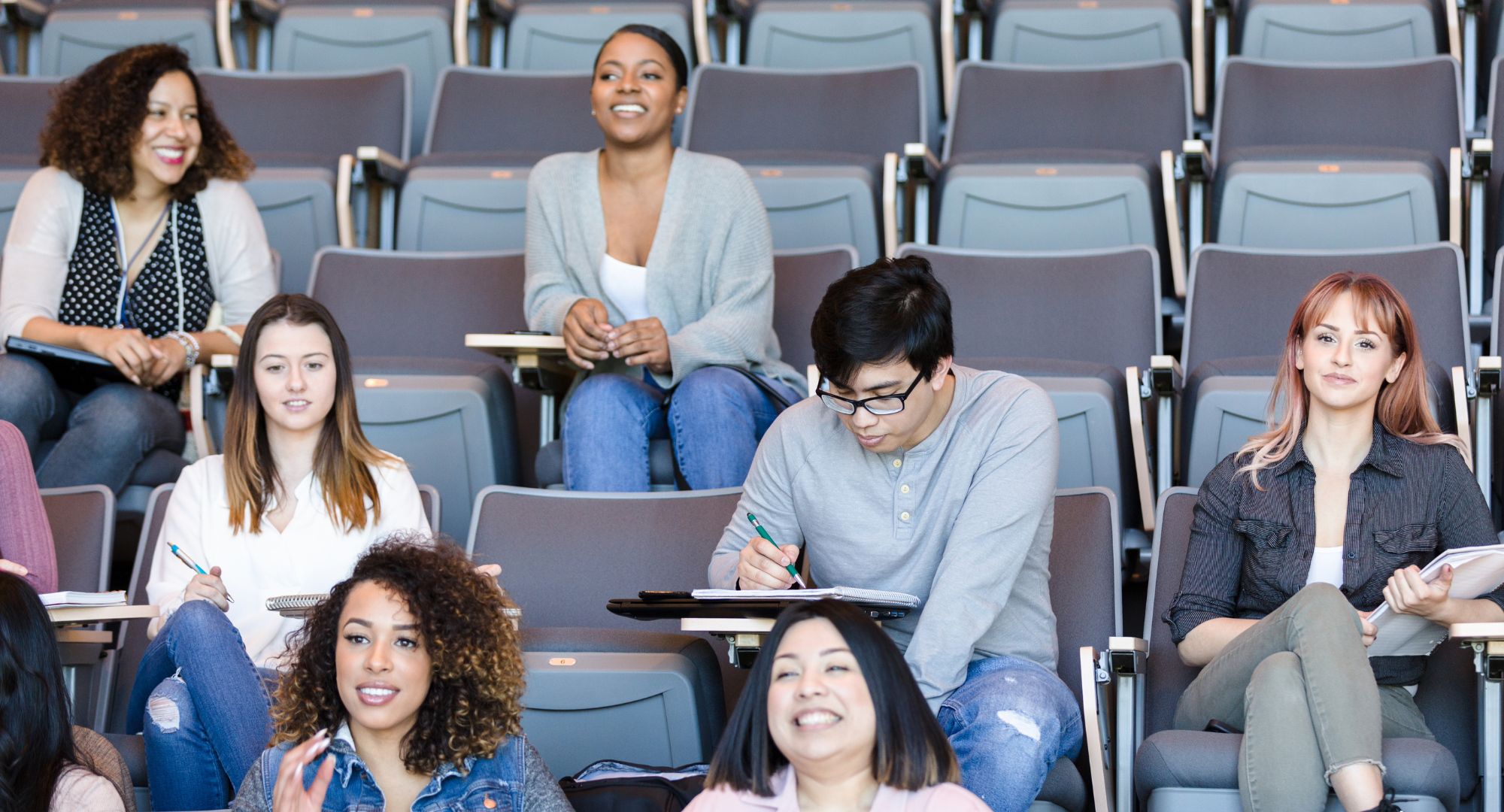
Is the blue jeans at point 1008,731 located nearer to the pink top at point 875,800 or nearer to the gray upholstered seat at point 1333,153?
the pink top at point 875,800

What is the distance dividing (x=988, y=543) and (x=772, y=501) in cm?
34

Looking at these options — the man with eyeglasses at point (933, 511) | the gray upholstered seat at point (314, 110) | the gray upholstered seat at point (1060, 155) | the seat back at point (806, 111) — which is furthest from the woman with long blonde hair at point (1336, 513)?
the gray upholstered seat at point (314, 110)

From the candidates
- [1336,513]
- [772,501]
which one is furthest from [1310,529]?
[772,501]

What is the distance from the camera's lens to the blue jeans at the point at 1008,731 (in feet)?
6.75

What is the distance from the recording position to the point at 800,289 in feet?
11.4

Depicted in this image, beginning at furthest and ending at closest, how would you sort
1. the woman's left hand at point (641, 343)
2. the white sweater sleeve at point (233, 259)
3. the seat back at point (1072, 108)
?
the seat back at point (1072, 108) < the white sweater sleeve at point (233, 259) < the woman's left hand at point (641, 343)

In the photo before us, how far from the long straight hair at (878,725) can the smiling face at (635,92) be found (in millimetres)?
1589

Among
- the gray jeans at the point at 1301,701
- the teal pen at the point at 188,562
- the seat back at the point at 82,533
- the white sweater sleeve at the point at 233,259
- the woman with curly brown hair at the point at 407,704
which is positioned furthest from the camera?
the white sweater sleeve at the point at 233,259

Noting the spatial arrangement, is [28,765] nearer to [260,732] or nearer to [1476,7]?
[260,732]

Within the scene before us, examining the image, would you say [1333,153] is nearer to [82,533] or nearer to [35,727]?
[82,533]

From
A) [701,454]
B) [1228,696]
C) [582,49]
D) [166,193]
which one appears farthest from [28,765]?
[582,49]

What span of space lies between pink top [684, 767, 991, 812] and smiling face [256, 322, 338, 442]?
1.00m

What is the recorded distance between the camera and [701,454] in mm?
2936

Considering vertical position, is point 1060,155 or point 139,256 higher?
point 1060,155
